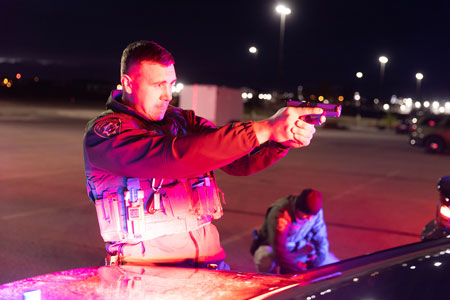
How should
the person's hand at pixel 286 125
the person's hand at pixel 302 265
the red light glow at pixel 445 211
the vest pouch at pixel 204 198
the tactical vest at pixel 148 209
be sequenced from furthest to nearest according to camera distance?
the person's hand at pixel 302 265
the red light glow at pixel 445 211
the vest pouch at pixel 204 198
the tactical vest at pixel 148 209
the person's hand at pixel 286 125

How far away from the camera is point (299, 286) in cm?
161

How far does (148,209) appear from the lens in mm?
1945

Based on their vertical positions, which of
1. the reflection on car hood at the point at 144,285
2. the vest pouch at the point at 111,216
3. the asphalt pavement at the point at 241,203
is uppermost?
the vest pouch at the point at 111,216

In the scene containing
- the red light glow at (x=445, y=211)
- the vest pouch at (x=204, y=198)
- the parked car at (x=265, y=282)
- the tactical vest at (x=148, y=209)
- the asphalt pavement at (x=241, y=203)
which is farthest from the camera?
the asphalt pavement at (x=241, y=203)

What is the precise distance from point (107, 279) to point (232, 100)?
27.4 metres

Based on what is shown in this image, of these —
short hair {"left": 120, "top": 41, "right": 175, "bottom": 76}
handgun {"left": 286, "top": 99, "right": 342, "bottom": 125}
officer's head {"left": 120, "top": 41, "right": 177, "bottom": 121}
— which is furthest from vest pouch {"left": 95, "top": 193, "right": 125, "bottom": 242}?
handgun {"left": 286, "top": 99, "right": 342, "bottom": 125}

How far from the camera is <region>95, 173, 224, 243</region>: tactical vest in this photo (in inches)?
76.0

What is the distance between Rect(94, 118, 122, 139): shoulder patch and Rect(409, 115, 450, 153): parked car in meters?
17.8

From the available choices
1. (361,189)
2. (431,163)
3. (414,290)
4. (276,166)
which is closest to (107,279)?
(414,290)

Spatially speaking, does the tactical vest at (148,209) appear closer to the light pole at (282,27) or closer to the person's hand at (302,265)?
the person's hand at (302,265)

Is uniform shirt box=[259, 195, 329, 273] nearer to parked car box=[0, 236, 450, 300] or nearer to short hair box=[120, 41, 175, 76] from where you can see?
parked car box=[0, 236, 450, 300]

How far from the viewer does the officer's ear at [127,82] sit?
6.59 feet

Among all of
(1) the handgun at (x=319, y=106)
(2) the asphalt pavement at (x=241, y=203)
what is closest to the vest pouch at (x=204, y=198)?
(1) the handgun at (x=319, y=106)

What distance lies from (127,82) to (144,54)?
0.47 ft
